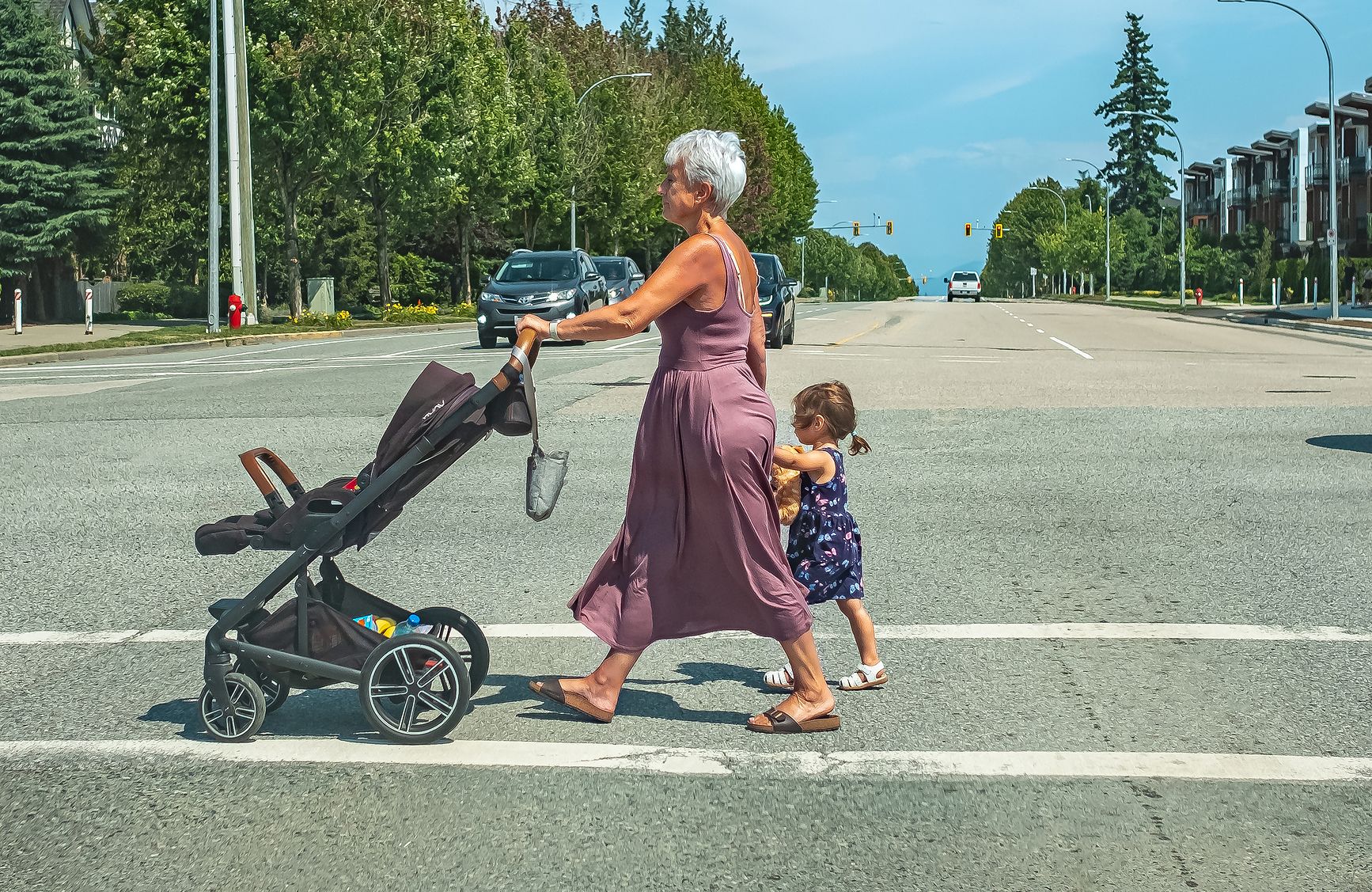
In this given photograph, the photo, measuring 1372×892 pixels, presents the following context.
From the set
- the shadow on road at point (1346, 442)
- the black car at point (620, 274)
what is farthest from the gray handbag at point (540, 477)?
the black car at point (620, 274)

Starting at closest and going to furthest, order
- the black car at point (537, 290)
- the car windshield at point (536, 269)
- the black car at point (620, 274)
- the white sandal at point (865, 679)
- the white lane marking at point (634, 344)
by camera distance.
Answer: the white sandal at point (865, 679)
the white lane marking at point (634, 344)
the black car at point (537, 290)
the car windshield at point (536, 269)
the black car at point (620, 274)

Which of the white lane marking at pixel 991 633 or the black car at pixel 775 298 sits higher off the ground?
the black car at pixel 775 298

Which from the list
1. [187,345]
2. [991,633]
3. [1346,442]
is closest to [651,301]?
[991,633]

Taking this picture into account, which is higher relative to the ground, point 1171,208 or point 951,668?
point 1171,208

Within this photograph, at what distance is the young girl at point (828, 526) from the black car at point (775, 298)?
2078 cm

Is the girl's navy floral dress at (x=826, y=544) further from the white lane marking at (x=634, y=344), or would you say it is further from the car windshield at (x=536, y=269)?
the car windshield at (x=536, y=269)

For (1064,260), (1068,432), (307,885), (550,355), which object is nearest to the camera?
(307,885)

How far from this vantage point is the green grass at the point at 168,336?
28.6m

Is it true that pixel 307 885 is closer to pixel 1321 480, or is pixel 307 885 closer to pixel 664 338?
pixel 664 338

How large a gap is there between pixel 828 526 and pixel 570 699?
1.06 metres

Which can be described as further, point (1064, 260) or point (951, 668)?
point (1064, 260)

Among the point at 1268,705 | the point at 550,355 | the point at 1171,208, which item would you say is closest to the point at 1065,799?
the point at 1268,705

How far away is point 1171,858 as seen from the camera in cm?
380

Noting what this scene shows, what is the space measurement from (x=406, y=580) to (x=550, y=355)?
18.3m
